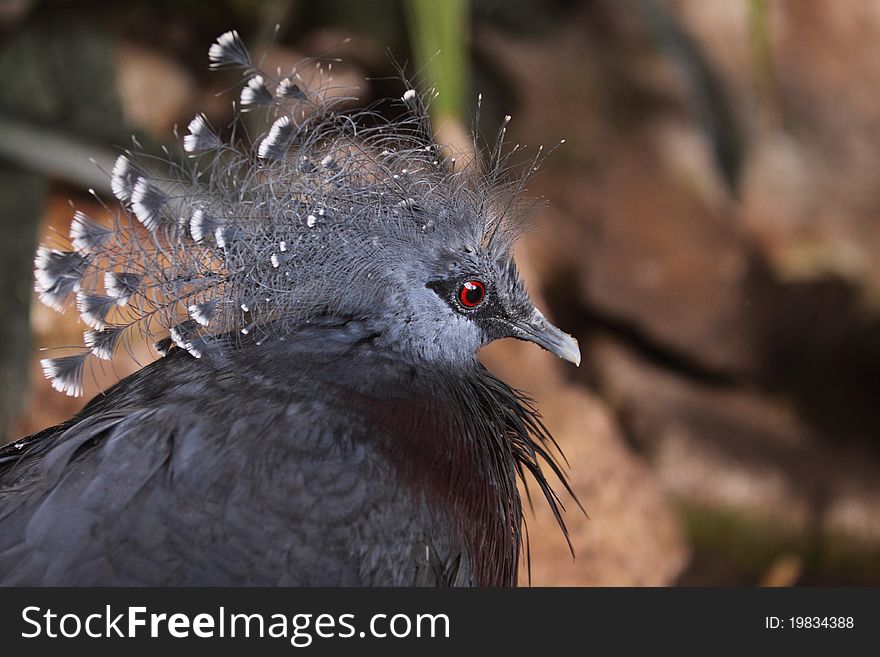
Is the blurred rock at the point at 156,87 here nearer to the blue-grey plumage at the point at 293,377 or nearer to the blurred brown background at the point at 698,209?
the blurred brown background at the point at 698,209

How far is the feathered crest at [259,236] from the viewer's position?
140 cm

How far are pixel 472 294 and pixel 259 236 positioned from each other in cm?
32

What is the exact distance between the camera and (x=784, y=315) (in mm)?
3266

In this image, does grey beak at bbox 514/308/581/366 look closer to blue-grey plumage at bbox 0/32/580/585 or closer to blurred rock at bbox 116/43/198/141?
blue-grey plumage at bbox 0/32/580/585

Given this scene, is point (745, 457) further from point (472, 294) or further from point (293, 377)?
point (293, 377)

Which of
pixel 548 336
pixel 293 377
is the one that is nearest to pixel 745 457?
pixel 548 336

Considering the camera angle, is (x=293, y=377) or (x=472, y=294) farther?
(x=472, y=294)

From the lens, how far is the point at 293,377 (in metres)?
1.35

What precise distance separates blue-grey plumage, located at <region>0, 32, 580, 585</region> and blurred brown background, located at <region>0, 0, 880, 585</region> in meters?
1.59

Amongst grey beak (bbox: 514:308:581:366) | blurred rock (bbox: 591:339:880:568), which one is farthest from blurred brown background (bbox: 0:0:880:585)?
grey beak (bbox: 514:308:581:366)

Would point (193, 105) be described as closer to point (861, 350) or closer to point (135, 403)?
point (135, 403)

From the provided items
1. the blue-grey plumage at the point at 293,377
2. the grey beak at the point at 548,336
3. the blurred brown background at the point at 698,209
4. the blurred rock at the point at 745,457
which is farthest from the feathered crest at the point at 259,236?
the blurred rock at the point at 745,457

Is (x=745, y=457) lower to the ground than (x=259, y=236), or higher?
higher

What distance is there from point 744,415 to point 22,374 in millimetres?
2289
